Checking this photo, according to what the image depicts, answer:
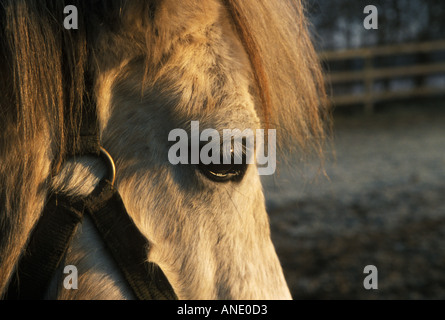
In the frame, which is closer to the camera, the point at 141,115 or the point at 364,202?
the point at 141,115

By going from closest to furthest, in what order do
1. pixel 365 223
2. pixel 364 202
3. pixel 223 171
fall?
pixel 223 171
pixel 365 223
pixel 364 202

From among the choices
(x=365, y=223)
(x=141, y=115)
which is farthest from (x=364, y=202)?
(x=141, y=115)

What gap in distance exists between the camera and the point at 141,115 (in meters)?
0.80

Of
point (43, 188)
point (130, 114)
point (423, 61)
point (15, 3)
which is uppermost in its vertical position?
point (423, 61)

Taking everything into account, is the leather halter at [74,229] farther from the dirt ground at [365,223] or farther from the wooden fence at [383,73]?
the wooden fence at [383,73]

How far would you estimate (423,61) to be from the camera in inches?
397

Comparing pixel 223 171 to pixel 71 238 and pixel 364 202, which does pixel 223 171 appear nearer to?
pixel 71 238

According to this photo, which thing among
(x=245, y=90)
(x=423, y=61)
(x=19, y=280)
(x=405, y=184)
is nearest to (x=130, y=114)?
(x=245, y=90)

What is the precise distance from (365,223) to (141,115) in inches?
116

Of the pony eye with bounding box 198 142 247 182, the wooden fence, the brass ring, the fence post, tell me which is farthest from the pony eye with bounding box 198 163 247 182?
the fence post

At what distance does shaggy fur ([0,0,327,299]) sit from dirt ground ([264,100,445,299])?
0.43 metres

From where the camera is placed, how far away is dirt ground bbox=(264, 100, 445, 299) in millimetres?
2383
